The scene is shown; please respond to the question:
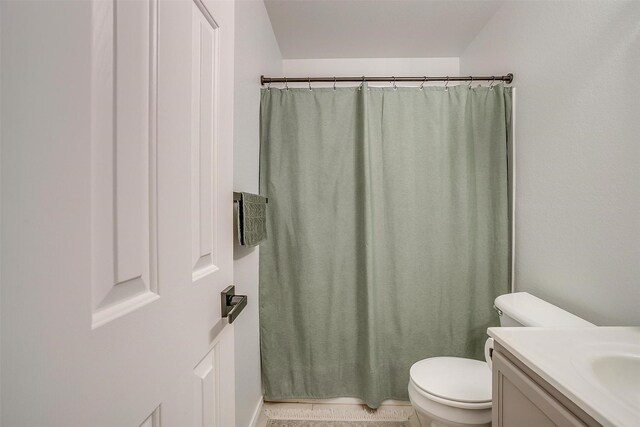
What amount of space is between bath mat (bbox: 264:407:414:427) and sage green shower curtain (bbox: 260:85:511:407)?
0.30 ft

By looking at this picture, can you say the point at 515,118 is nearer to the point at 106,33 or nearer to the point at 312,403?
the point at 106,33

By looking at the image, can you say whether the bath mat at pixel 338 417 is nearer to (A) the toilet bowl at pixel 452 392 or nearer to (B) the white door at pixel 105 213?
(A) the toilet bowl at pixel 452 392

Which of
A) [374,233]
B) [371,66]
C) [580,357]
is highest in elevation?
[371,66]

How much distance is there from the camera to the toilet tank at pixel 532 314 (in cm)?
102

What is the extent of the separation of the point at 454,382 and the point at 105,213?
4.76 feet

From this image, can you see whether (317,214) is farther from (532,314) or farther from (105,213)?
(105,213)

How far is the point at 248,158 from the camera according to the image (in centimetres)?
138

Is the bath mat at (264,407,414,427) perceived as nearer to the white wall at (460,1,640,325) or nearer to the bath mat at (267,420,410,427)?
the bath mat at (267,420,410,427)

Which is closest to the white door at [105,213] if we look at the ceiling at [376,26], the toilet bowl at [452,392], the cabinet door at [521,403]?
the cabinet door at [521,403]

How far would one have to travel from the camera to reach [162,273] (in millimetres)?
429

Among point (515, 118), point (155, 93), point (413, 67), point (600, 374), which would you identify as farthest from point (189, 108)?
point (413, 67)

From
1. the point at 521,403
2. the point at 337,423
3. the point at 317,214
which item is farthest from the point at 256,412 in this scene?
the point at 521,403

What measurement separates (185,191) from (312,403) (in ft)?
5.60

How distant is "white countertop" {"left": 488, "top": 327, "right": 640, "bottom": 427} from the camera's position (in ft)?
1.71
